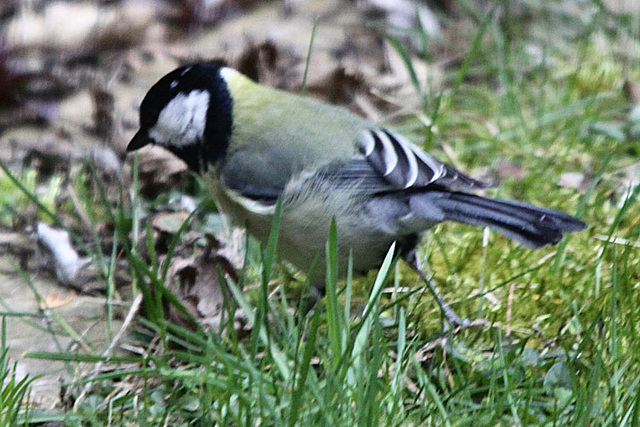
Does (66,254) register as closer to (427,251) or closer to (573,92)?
(427,251)

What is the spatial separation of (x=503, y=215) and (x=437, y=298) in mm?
323

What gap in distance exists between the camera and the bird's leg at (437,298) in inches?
91.8

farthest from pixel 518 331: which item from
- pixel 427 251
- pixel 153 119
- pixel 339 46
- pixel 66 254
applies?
pixel 339 46

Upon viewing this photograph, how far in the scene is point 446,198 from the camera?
2496 millimetres

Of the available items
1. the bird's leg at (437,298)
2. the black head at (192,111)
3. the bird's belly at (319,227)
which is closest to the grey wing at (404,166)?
the bird's belly at (319,227)

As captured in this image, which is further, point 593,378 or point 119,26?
point 119,26

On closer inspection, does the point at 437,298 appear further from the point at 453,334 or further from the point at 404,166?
the point at 404,166

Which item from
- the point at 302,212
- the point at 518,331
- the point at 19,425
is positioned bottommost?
the point at 518,331

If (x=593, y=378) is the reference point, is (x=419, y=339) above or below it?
below

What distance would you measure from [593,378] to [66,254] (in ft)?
6.18

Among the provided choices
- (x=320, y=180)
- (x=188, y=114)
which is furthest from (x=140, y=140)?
(x=320, y=180)

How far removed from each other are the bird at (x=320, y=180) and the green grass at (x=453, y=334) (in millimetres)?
171

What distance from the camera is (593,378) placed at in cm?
180

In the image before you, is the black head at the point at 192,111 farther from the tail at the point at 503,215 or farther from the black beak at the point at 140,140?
the tail at the point at 503,215
